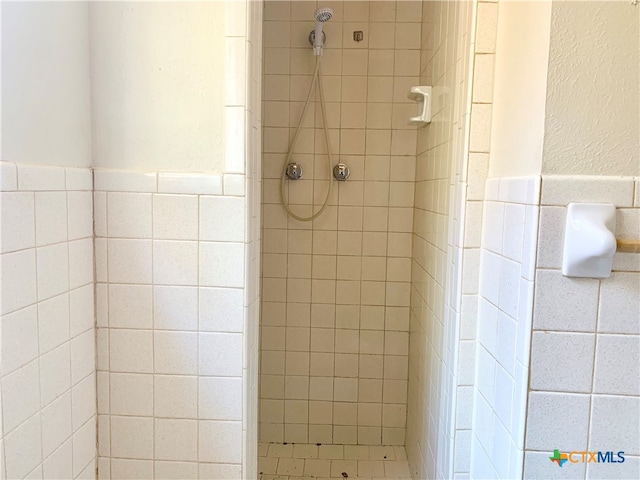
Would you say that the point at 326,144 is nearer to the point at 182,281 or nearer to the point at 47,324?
the point at 182,281

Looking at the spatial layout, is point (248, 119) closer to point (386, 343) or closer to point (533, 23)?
point (533, 23)

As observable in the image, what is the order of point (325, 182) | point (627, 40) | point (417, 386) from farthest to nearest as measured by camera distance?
point (325, 182)
point (417, 386)
point (627, 40)

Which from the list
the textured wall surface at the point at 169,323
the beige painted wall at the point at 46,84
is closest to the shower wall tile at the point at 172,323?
the textured wall surface at the point at 169,323

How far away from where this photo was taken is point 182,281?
123 cm

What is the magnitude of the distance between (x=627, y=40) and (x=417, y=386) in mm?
1438

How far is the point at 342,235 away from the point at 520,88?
1.19 m

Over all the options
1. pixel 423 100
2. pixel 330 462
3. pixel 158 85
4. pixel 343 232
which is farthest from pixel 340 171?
pixel 330 462

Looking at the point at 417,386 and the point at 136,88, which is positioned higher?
the point at 136,88

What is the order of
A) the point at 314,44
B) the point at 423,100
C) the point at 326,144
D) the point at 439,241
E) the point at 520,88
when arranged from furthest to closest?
the point at 326,144
the point at 314,44
the point at 423,100
the point at 439,241
the point at 520,88

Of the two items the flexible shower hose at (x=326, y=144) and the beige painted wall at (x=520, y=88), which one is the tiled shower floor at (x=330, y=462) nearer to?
the flexible shower hose at (x=326, y=144)

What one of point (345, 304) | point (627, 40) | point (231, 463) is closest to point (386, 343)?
point (345, 304)

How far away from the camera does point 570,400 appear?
3.14 ft

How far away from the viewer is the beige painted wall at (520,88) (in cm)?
94

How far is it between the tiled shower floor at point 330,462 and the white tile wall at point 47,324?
956 mm
